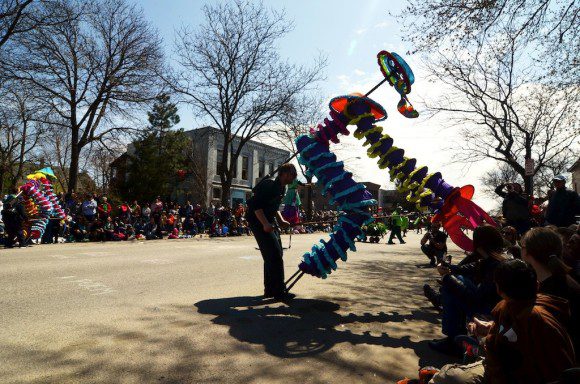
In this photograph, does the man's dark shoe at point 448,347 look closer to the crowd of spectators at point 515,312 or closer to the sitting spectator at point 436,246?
the crowd of spectators at point 515,312

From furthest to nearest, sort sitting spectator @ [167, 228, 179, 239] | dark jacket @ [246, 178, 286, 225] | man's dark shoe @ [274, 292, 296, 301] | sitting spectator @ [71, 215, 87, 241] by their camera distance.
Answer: sitting spectator @ [167, 228, 179, 239], sitting spectator @ [71, 215, 87, 241], man's dark shoe @ [274, 292, 296, 301], dark jacket @ [246, 178, 286, 225]

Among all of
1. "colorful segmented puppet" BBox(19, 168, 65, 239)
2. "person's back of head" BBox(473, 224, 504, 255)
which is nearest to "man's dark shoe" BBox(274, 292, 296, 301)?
"person's back of head" BBox(473, 224, 504, 255)

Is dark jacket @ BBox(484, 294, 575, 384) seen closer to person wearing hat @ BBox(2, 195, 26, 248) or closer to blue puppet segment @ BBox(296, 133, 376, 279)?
blue puppet segment @ BBox(296, 133, 376, 279)

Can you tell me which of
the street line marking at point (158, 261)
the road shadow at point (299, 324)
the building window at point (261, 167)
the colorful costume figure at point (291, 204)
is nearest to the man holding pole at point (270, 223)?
the road shadow at point (299, 324)

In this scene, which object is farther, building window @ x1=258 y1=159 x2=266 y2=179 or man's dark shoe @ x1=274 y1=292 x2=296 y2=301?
building window @ x1=258 y1=159 x2=266 y2=179

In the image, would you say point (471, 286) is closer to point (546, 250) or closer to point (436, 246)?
point (546, 250)

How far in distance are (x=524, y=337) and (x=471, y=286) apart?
167cm

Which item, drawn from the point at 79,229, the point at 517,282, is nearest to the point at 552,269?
the point at 517,282

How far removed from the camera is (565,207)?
25.2ft

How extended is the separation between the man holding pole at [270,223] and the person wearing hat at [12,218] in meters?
10.4

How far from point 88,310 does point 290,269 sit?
15.6 feet

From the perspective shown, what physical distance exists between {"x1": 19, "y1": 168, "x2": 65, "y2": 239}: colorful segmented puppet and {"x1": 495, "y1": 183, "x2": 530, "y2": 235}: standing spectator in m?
14.1

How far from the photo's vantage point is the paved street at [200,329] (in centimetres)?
312

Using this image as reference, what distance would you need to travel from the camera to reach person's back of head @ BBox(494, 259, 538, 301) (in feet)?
6.91
